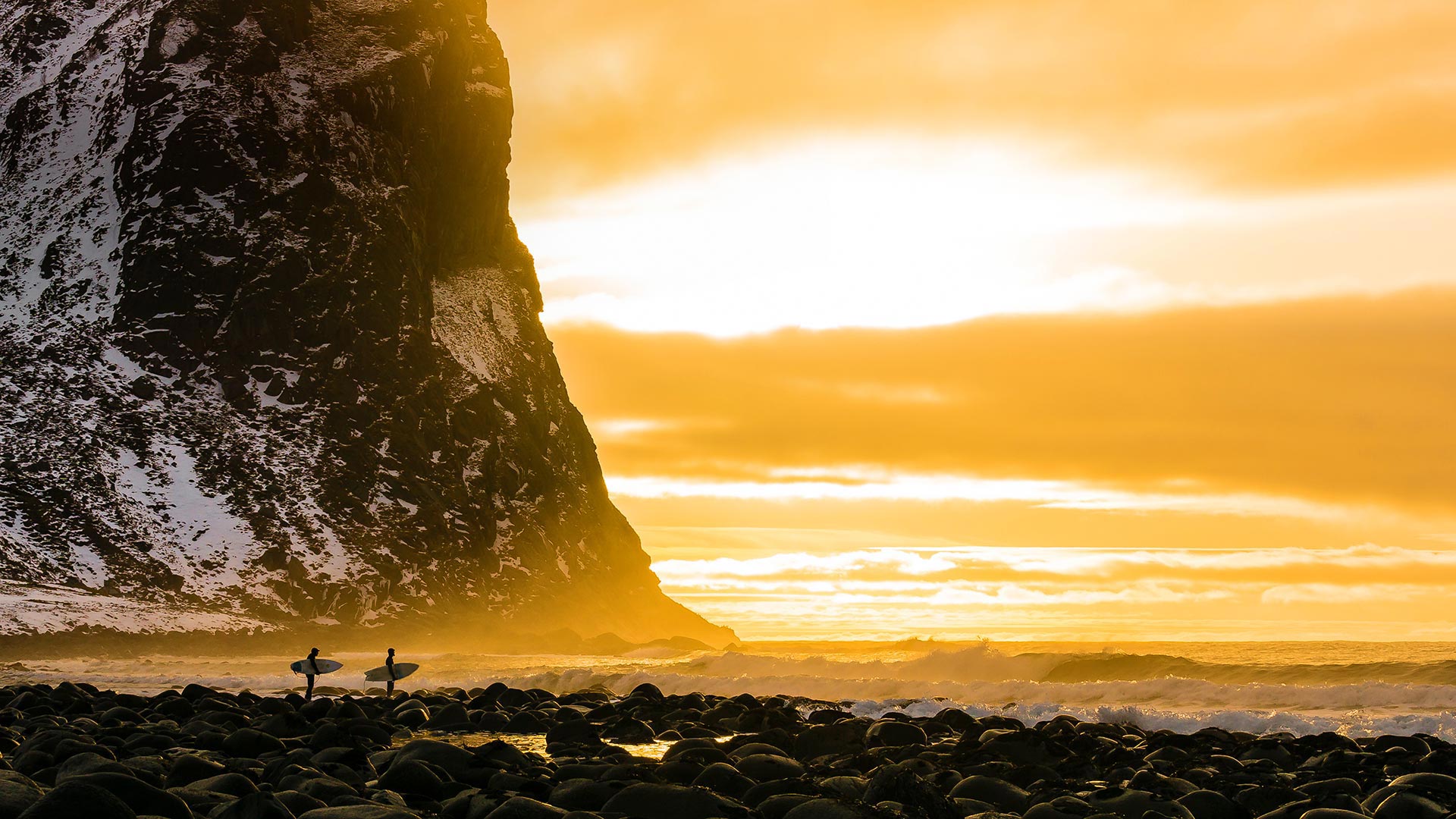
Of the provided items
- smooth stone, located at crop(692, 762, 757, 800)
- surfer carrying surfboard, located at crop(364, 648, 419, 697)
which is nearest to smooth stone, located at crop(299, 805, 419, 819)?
smooth stone, located at crop(692, 762, 757, 800)

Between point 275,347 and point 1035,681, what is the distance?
274ft

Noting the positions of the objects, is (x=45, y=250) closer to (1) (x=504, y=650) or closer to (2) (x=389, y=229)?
(2) (x=389, y=229)

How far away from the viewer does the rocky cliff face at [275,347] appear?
9800cm

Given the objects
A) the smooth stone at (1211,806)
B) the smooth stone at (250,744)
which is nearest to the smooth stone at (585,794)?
the smooth stone at (1211,806)

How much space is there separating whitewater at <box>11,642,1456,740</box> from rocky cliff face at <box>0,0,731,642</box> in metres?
23.2

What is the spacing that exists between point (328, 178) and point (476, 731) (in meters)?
107

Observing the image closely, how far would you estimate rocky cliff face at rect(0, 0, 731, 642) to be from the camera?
98.0 m

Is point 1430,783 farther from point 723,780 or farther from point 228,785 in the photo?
point 228,785

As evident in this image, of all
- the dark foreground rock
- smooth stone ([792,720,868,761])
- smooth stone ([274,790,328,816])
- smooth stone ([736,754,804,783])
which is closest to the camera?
smooth stone ([274,790,328,816])

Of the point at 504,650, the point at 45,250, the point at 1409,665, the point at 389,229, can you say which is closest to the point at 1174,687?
the point at 1409,665

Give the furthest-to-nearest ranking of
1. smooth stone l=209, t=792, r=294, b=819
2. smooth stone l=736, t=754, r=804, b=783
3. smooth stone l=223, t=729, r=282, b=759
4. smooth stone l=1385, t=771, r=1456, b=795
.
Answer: smooth stone l=223, t=729, r=282, b=759
smooth stone l=736, t=754, r=804, b=783
smooth stone l=1385, t=771, r=1456, b=795
smooth stone l=209, t=792, r=294, b=819

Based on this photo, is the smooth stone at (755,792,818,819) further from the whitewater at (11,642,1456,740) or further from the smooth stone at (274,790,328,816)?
the whitewater at (11,642,1456,740)

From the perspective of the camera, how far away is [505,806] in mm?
12000

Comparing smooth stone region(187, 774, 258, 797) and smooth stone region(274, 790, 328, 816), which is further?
smooth stone region(187, 774, 258, 797)
